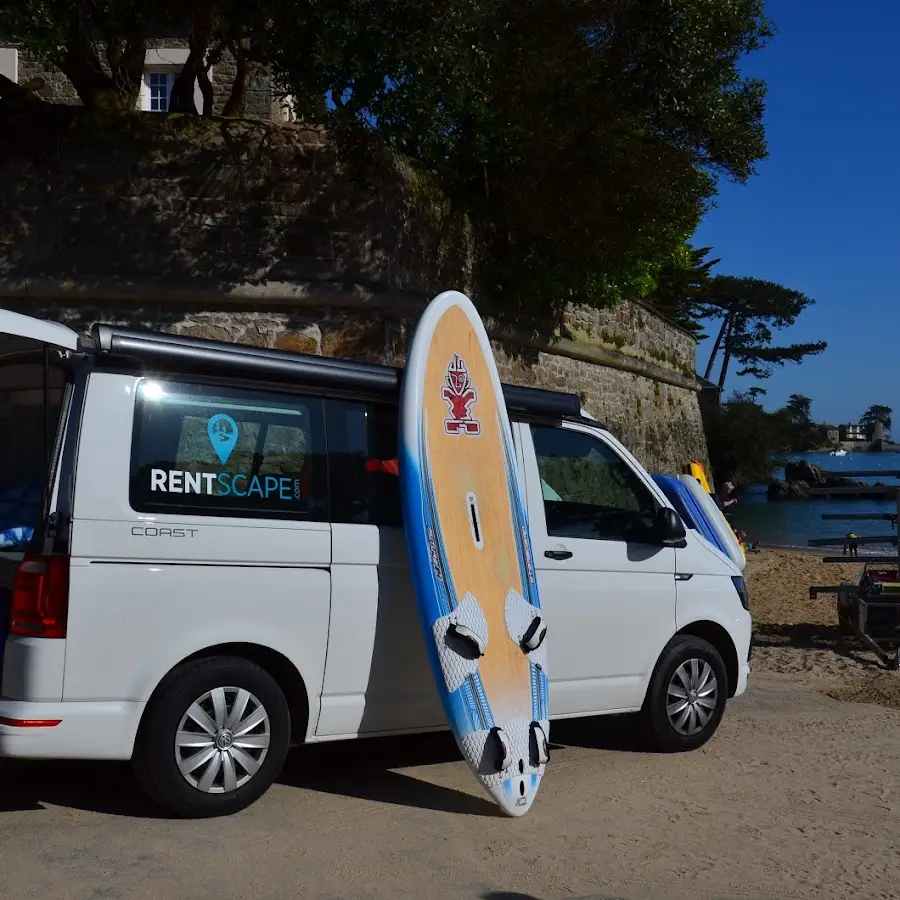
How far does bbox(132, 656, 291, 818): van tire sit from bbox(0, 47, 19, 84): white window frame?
2573 cm

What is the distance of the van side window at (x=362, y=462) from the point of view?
5.54m

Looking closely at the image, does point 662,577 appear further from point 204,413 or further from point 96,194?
point 96,194

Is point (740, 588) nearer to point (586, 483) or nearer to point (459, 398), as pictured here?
point (586, 483)

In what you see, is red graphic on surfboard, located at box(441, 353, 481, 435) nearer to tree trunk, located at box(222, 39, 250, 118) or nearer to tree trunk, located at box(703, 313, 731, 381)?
tree trunk, located at box(222, 39, 250, 118)

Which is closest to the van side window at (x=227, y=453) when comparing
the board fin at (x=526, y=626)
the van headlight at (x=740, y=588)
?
the board fin at (x=526, y=626)

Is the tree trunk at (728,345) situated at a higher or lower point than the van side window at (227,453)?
higher

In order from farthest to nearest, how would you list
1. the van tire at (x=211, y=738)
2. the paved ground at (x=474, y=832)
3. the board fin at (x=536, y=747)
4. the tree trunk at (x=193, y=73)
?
the tree trunk at (x=193, y=73) < the board fin at (x=536, y=747) < the van tire at (x=211, y=738) < the paved ground at (x=474, y=832)

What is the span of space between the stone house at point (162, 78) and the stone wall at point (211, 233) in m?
9.90

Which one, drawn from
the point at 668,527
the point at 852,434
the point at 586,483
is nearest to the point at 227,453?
the point at 586,483

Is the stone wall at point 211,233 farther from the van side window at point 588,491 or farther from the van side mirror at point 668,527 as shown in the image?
the van side mirror at point 668,527

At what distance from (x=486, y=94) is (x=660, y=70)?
6.90 ft

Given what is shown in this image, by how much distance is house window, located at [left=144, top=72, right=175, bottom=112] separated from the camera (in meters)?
27.9

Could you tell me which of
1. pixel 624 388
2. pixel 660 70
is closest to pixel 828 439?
pixel 624 388

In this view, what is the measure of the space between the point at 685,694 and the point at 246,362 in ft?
10.9
